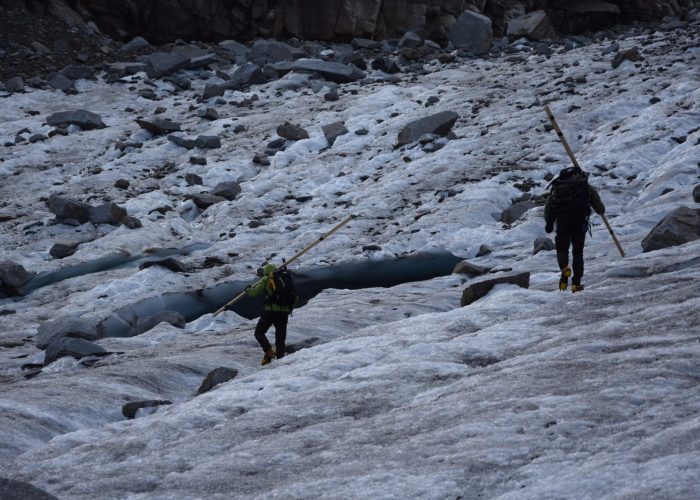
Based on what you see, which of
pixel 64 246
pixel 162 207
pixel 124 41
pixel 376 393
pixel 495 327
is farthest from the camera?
pixel 124 41

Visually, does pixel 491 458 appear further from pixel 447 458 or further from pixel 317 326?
pixel 317 326

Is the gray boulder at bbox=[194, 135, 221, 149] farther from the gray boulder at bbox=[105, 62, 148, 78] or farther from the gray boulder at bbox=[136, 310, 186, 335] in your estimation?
the gray boulder at bbox=[136, 310, 186, 335]

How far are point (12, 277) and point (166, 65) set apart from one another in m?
17.4

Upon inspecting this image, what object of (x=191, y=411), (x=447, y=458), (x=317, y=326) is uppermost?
(x=447, y=458)

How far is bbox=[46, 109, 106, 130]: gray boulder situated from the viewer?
86.8ft

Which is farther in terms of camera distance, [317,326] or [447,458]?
[317,326]

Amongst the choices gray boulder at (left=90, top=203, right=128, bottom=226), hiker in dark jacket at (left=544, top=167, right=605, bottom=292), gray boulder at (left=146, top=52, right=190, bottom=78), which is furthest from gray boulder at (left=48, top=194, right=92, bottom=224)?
gray boulder at (left=146, top=52, right=190, bottom=78)

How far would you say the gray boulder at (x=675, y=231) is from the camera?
12.7m

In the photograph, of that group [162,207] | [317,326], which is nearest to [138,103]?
[162,207]

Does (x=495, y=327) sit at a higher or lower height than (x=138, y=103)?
higher

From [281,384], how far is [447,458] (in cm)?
315

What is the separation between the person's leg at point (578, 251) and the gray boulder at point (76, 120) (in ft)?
63.8

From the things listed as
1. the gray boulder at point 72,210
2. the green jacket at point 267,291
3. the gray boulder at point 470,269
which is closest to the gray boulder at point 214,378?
the green jacket at point 267,291

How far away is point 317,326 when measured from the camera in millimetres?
12055
